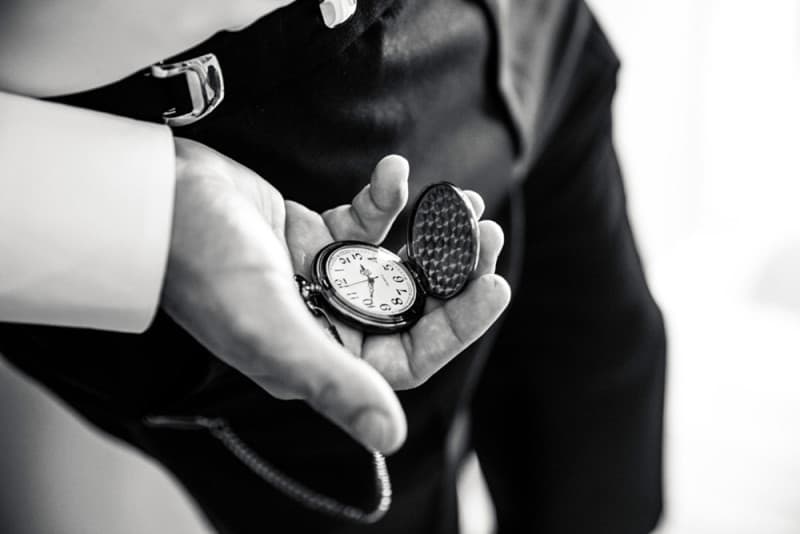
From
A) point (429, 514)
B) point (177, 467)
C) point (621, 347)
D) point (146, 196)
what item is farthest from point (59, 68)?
point (621, 347)

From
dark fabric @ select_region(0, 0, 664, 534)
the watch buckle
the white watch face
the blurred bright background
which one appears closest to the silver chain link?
dark fabric @ select_region(0, 0, 664, 534)

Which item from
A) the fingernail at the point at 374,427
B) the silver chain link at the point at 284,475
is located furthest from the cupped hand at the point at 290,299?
the silver chain link at the point at 284,475

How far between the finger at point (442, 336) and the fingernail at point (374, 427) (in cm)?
13

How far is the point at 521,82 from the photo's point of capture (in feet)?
3.20

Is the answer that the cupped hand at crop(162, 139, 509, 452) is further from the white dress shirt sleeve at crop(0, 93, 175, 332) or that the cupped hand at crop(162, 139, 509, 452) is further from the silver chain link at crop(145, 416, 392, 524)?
the silver chain link at crop(145, 416, 392, 524)

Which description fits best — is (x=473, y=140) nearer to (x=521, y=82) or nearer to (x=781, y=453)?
(x=521, y=82)

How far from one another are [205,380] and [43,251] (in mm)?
215

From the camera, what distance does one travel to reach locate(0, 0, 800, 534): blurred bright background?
6.63 ft

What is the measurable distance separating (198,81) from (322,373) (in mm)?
278

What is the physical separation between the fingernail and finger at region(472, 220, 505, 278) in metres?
0.21

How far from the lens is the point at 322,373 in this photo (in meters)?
0.50

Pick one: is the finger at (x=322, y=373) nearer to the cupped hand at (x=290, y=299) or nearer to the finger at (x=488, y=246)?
the cupped hand at (x=290, y=299)

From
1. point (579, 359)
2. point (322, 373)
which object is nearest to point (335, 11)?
point (322, 373)

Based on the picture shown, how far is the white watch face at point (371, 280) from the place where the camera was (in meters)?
0.69
